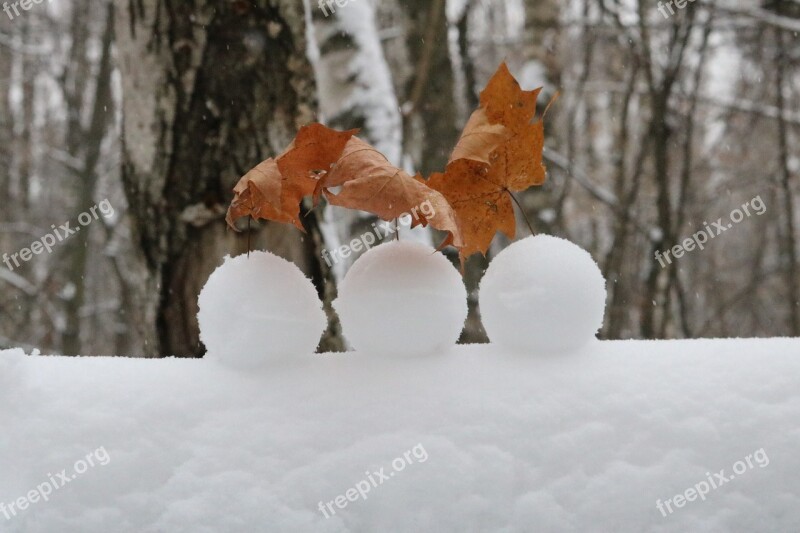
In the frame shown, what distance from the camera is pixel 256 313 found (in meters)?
0.69

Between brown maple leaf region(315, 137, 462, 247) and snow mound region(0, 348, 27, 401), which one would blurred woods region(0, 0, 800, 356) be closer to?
brown maple leaf region(315, 137, 462, 247)

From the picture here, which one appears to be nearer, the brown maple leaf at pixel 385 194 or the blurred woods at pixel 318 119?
the brown maple leaf at pixel 385 194

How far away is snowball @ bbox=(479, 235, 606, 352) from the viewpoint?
27.1 inches

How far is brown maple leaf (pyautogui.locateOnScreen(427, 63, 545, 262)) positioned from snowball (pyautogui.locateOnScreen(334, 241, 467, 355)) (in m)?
0.05

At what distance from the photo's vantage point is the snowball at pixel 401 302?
69cm

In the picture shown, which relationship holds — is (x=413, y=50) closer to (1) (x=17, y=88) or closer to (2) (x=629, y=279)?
(2) (x=629, y=279)

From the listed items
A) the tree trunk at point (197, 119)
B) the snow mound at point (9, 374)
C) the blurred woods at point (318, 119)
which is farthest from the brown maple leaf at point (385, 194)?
the tree trunk at point (197, 119)

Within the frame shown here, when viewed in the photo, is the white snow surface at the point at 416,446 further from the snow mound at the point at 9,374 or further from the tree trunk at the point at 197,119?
the tree trunk at the point at 197,119

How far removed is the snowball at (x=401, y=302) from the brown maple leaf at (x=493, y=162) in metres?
0.05

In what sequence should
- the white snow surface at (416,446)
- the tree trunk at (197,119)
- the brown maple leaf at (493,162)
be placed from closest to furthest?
the white snow surface at (416,446) → the brown maple leaf at (493,162) → the tree trunk at (197,119)

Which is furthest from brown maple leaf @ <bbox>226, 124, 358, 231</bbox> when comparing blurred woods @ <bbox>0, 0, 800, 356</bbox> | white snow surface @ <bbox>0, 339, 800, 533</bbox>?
blurred woods @ <bbox>0, 0, 800, 356</bbox>

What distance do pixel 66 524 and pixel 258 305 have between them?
0.27m

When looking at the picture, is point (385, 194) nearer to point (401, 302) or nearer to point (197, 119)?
point (401, 302)

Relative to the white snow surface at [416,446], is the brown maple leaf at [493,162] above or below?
above
